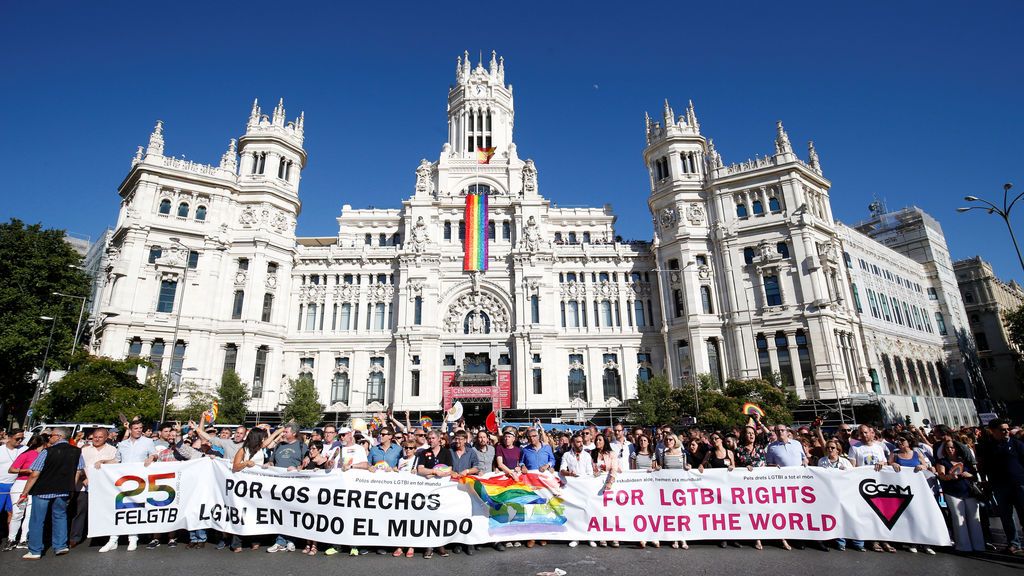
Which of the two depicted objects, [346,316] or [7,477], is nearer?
[7,477]

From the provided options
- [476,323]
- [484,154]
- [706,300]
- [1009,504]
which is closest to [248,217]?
[476,323]

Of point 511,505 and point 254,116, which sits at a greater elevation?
point 254,116

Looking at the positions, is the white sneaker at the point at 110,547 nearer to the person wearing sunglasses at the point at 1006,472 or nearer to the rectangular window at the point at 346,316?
the person wearing sunglasses at the point at 1006,472

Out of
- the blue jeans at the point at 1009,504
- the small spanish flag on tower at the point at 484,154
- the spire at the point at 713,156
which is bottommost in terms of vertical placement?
the blue jeans at the point at 1009,504

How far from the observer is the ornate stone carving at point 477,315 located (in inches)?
1966

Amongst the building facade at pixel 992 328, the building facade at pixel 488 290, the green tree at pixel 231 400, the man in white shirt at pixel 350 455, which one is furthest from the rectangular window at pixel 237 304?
the building facade at pixel 992 328

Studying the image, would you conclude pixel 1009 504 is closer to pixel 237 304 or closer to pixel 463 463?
pixel 463 463

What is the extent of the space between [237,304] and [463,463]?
42.9 m

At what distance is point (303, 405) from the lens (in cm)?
4088

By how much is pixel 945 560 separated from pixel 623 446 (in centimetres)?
575

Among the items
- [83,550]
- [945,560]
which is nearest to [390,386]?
[83,550]

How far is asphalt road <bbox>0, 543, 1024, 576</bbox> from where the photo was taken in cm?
828

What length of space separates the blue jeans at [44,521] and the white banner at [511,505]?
0.50 meters

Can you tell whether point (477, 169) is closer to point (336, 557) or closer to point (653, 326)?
point (653, 326)
